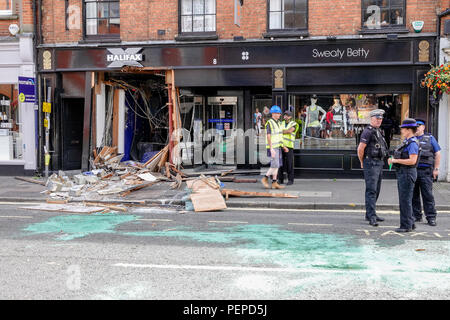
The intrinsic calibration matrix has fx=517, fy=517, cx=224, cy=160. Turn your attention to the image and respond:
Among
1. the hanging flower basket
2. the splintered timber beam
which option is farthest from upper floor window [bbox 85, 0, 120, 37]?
the hanging flower basket

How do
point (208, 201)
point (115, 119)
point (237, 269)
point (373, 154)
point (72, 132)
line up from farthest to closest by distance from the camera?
point (115, 119), point (72, 132), point (208, 201), point (373, 154), point (237, 269)

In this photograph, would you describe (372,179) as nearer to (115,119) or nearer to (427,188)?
(427,188)

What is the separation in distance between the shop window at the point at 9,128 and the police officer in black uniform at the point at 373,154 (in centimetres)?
1176

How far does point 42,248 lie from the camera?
286 inches

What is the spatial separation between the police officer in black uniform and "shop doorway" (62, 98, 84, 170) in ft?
34.8

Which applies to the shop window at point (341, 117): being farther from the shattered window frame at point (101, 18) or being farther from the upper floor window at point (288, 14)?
the shattered window frame at point (101, 18)

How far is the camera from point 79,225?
29.7ft

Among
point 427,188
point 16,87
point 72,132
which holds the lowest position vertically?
point 427,188

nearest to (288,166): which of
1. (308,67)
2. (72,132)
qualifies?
(308,67)

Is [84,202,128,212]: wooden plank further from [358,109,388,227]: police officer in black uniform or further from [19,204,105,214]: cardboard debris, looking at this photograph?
[358,109,388,227]: police officer in black uniform

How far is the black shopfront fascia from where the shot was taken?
46.4ft

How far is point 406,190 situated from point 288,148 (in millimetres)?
5938
